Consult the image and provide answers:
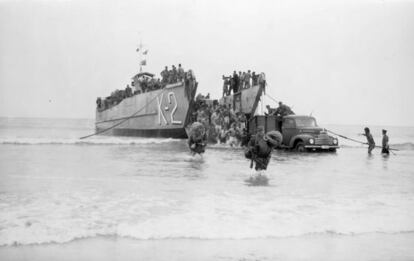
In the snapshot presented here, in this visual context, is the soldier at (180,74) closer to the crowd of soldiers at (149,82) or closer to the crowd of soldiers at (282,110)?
the crowd of soldiers at (149,82)

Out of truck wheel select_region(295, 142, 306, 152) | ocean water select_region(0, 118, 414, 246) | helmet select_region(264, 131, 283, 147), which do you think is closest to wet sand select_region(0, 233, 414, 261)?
ocean water select_region(0, 118, 414, 246)

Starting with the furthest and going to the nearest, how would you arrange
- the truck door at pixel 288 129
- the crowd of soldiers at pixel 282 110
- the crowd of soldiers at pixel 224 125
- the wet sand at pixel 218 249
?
1. the crowd of soldiers at pixel 224 125
2. the crowd of soldiers at pixel 282 110
3. the truck door at pixel 288 129
4. the wet sand at pixel 218 249

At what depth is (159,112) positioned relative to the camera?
961 inches

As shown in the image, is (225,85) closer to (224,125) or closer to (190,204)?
(224,125)

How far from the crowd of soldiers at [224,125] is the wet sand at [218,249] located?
15125 mm

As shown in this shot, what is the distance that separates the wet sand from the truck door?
13417 millimetres

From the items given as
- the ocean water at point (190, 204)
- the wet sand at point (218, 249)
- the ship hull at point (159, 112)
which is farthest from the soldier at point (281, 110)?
the wet sand at point (218, 249)

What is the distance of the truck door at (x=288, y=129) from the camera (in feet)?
58.5

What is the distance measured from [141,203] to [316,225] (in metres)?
2.53

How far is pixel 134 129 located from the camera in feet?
92.5

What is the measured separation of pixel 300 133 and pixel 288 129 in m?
0.59

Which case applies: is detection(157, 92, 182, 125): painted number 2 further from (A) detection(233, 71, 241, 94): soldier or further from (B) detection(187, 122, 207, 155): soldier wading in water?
(B) detection(187, 122, 207, 155): soldier wading in water

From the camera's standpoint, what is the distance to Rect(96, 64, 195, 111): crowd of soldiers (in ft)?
75.9

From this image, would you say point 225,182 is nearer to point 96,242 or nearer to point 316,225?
point 316,225
